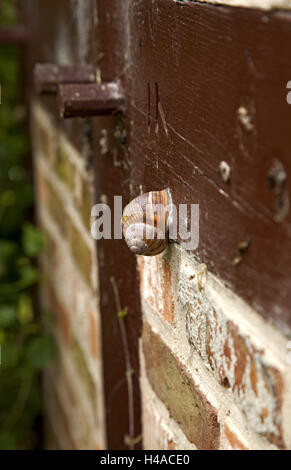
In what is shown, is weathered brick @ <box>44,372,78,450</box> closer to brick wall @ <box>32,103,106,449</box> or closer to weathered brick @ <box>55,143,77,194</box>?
brick wall @ <box>32,103,106,449</box>

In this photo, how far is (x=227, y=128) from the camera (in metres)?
0.55

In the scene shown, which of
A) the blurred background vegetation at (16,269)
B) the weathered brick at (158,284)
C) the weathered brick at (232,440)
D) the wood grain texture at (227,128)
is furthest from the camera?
the blurred background vegetation at (16,269)

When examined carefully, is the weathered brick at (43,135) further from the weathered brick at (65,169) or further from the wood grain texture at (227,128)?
the wood grain texture at (227,128)

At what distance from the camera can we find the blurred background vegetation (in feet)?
6.38

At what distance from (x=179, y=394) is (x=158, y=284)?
13 centimetres

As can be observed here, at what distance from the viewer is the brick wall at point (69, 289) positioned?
49.8 inches

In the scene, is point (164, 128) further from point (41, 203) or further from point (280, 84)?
point (41, 203)

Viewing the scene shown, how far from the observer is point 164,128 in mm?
711

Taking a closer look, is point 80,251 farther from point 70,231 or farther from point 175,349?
point 175,349

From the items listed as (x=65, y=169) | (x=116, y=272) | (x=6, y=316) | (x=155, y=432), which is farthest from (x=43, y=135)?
(x=155, y=432)

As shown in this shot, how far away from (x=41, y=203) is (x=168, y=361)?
4.02 ft

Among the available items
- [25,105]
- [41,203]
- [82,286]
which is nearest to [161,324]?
[82,286]

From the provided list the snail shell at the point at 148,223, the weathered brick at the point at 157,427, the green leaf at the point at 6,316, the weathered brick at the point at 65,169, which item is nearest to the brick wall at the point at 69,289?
the weathered brick at the point at 65,169

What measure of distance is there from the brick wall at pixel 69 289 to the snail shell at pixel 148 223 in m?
0.44
